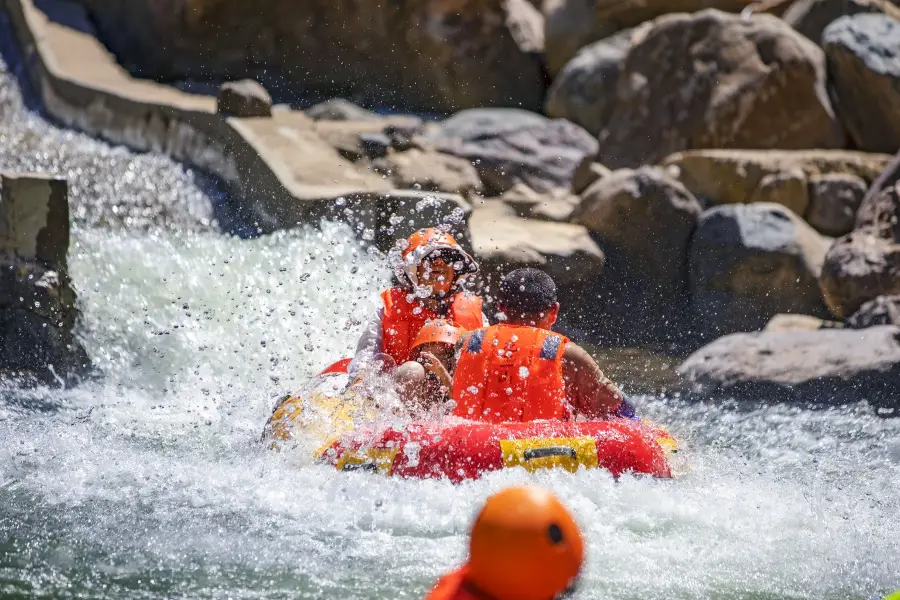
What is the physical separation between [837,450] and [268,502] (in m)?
3.19

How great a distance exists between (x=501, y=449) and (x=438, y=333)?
78 centimetres

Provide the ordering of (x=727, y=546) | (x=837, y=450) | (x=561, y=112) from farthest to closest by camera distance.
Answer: (x=561, y=112)
(x=837, y=450)
(x=727, y=546)

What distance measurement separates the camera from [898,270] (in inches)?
344

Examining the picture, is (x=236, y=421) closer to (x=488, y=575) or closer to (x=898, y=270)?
(x=488, y=575)

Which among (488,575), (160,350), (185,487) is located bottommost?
(160,350)

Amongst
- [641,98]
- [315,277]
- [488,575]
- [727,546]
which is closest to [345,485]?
[727,546]

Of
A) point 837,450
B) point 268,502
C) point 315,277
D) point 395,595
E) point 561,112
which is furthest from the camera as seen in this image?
point 561,112

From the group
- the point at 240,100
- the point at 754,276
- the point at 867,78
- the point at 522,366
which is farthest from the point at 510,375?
the point at 867,78

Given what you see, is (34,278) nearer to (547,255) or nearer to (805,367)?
(547,255)

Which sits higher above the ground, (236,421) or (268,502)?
(268,502)

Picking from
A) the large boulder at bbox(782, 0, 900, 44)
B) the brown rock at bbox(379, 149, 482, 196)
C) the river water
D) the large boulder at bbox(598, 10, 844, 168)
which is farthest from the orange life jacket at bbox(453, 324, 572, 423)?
the large boulder at bbox(782, 0, 900, 44)

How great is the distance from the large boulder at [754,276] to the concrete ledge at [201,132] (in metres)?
2.27

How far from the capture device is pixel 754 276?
31.3ft

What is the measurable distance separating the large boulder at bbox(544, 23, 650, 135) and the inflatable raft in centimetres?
860
